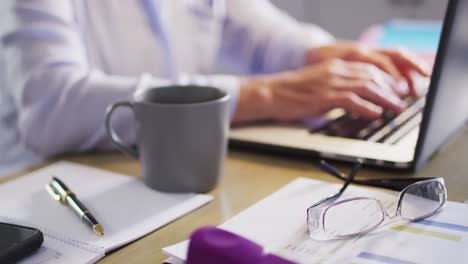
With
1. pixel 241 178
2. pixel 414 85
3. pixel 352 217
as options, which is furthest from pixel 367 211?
pixel 414 85

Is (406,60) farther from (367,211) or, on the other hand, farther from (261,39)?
(367,211)

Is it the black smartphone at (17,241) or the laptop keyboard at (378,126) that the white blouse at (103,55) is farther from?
the black smartphone at (17,241)

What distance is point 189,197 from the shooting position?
Answer: 59 cm

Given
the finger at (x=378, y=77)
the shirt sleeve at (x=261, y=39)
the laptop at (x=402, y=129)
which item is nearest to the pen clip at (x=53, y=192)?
the laptop at (x=402, y=129)

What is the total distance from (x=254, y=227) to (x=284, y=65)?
615mm

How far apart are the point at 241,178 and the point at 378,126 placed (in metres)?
0.22

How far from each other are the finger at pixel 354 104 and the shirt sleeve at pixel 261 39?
0.26m

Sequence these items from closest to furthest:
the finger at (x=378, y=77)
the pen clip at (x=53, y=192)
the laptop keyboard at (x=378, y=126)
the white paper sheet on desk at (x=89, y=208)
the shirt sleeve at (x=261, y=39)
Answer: the white paper sheet on desk at (x=89, y=208), the pen clip at (x=53, y=192), the laptop keyboard at (x=378, y=126), the finger at (x=378, y=77), the shirt sleeve at (x=261, y=39)

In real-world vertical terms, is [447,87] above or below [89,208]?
above

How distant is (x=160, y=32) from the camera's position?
951mm

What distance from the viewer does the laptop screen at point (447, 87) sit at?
541 mm

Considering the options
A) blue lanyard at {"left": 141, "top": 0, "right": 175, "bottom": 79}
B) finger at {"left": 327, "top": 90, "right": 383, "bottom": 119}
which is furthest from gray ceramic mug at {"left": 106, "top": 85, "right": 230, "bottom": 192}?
blue lanyard at {"left": 141, "top": 0, "right": 175, "bottom": 79}

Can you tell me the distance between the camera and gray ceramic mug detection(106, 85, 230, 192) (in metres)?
0.57

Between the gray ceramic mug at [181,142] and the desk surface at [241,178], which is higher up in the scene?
the gray ceramic mug at [181,142]
